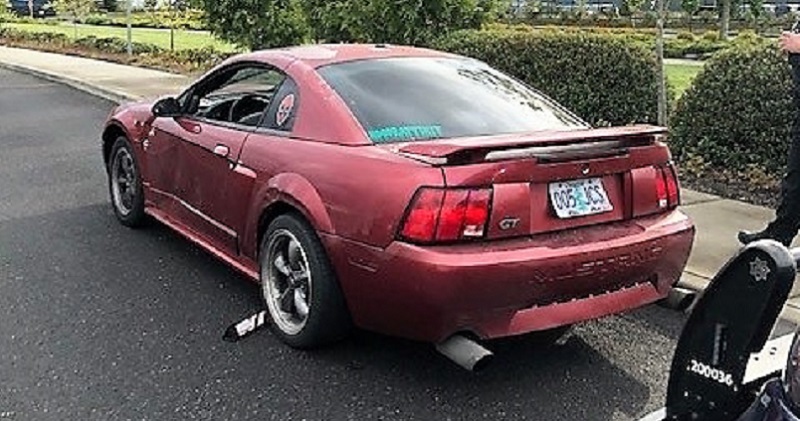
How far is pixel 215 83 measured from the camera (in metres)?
5.59

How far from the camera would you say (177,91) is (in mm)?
14609

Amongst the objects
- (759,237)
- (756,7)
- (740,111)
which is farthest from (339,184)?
(756,7)

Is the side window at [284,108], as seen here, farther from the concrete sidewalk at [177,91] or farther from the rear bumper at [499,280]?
the concrete sidewalk at [177,91]

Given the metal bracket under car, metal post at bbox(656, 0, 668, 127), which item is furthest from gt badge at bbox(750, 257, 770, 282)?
metal post at bbox(656, 0, 668, 127)

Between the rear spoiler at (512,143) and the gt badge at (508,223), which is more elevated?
the rear spoiler at (512,143)

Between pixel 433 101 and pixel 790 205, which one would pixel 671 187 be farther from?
pixel 790 205

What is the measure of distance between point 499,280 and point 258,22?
13.7m

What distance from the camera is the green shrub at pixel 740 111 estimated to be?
7.62m

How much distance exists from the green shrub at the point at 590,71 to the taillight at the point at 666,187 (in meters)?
4.70

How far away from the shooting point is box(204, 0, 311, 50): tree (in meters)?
16.1

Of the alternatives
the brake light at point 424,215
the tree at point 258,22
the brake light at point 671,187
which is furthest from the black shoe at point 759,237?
the tree at point 258,22

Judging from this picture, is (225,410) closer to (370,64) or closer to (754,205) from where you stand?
(370,64)

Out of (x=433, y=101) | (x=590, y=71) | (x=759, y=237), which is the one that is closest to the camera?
(x=433, y=101)

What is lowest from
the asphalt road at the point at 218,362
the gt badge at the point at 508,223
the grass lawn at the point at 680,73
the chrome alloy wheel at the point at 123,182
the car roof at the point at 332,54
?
the asphalt road at the point at 218,362
